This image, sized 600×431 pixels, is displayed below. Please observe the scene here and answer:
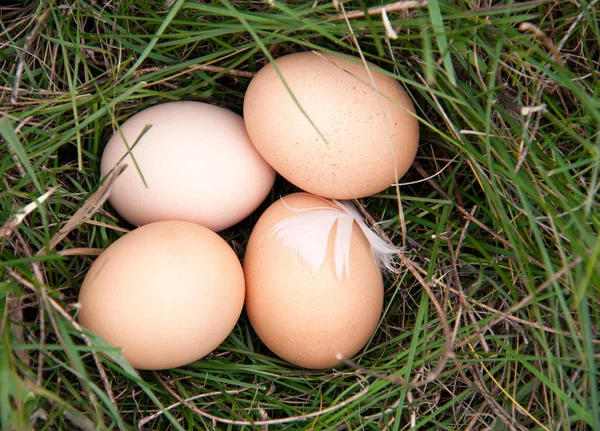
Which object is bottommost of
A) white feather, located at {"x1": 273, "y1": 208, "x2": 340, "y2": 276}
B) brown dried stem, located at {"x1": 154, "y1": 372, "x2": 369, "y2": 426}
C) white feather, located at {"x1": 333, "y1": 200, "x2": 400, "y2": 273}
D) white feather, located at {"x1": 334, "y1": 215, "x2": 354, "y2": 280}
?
brown dried stem, located at {"x1": 154, "y1": 372, "x2": 369, "y2": 426}

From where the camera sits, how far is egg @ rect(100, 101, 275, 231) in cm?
102

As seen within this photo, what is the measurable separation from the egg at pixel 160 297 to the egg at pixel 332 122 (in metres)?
0.22

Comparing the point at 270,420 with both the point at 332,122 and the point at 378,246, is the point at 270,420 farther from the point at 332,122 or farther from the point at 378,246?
the point at 332,122

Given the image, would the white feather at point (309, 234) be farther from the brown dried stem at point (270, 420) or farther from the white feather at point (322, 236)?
the brown dried stem at point (270, 420)

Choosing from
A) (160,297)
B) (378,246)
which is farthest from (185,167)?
(378,246)

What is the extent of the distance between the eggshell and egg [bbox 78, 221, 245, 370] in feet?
0.25

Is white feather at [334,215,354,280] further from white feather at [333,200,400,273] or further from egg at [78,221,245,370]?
egg at [78,221,245,370]

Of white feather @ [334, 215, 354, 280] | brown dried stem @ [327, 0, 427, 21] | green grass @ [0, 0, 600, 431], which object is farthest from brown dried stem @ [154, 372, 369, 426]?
brown dried stem @ [327, 0, 427, 21]

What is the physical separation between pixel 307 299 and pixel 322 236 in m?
0.12

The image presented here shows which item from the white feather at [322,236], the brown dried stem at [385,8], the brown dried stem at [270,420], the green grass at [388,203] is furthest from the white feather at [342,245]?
the brown dried stem at [385,8]

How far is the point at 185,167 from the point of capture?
1021mm

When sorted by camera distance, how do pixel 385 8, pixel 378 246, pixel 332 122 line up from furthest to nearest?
1. pixel 378 246
2. pixel 332 122
3. pixel 385 8

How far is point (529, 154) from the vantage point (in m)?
0.93

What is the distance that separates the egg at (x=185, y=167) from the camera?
1.02 m
